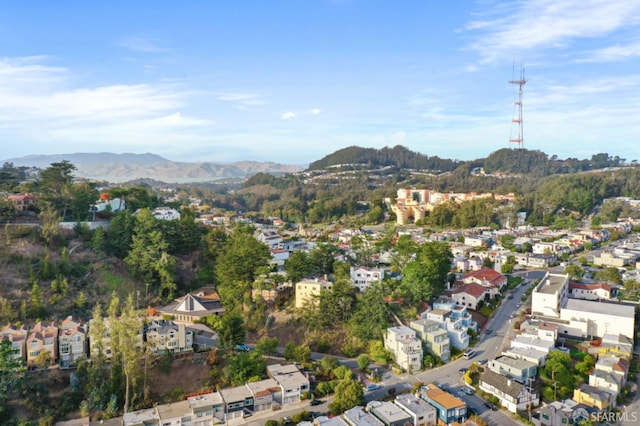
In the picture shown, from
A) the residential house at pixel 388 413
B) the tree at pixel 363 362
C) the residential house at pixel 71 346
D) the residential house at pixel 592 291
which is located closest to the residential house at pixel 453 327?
the tree at pixel 363 362

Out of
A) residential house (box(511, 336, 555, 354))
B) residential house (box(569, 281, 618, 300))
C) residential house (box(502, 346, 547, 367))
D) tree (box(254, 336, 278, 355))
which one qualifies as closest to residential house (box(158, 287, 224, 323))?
tree (box(254, 336, 278, 355))

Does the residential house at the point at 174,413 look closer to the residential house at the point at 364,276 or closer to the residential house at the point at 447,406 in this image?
the residential house at the point at 447,406

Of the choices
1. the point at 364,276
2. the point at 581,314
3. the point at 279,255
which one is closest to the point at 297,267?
the point at 364,276

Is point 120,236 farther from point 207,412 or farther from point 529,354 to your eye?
point 529,354

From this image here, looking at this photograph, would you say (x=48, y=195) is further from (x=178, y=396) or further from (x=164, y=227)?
(x=178, y=396)

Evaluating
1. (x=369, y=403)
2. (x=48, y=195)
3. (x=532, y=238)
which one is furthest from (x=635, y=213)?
(x=48, y=195)
